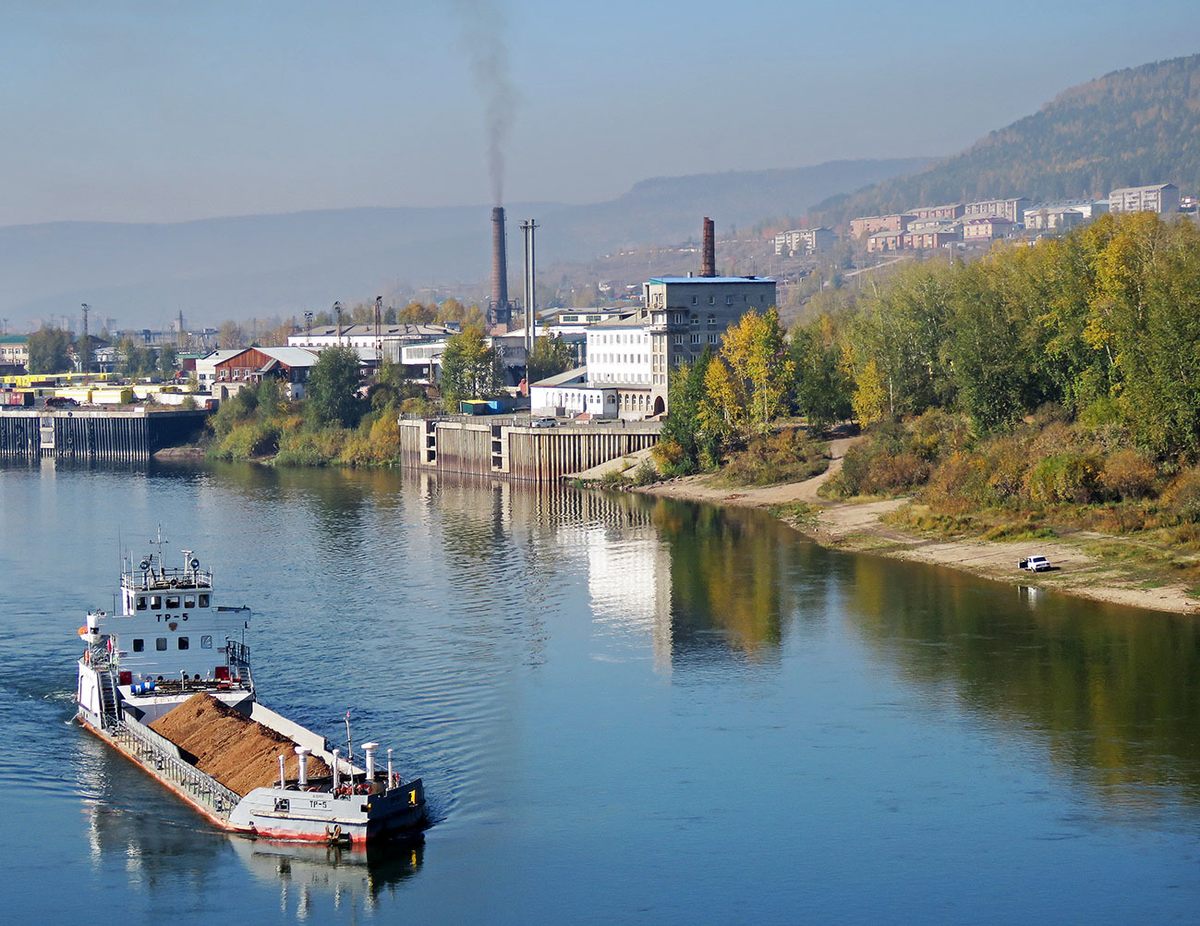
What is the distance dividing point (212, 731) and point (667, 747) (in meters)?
11.8

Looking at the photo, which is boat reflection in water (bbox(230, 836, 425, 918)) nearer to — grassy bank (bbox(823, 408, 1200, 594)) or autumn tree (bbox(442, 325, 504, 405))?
grassy bank (bbox(823, 408, 1200, 594))

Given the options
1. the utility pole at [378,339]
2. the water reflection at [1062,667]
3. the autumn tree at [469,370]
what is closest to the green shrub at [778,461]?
the water reflection at [1062,667]

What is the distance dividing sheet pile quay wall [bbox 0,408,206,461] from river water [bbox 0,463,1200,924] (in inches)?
2892

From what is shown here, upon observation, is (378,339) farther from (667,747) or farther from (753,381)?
(667,747)

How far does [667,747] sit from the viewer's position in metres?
39.7

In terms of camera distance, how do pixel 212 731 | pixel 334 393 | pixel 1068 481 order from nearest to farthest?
pixel 212 731, pixel 1068 481, pixel 334 393

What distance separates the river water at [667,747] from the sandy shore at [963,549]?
5.34 feet

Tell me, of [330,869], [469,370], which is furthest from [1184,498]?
[469,370]

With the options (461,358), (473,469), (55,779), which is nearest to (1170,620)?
(55,779)

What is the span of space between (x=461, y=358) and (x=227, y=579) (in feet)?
218

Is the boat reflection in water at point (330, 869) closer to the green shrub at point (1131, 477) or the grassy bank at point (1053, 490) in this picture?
the grassy bank at point (1053, 490)

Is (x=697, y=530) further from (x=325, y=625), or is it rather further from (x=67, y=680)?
(x=67, y=680)

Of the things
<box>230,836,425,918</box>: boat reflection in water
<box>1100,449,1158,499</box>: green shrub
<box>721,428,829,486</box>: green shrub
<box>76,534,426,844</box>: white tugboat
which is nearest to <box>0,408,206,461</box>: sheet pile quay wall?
<box>721,428,829,486</box>: green shrub

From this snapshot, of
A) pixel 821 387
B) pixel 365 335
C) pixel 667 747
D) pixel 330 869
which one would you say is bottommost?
pixel 330 869
